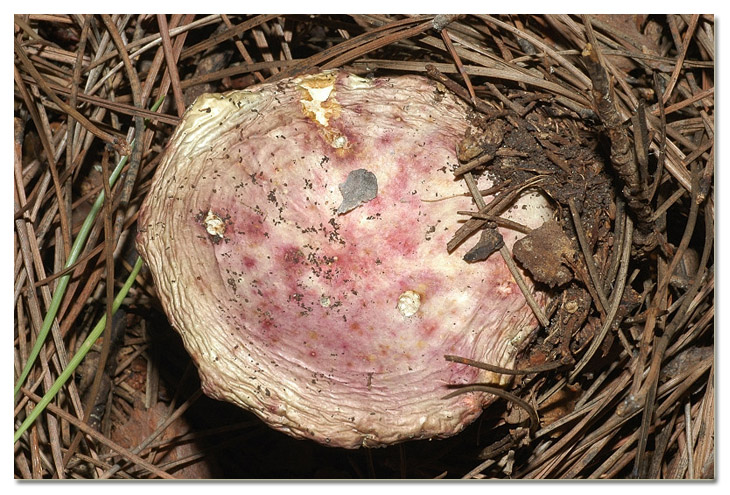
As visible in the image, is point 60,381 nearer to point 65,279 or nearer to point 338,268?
point 65,279

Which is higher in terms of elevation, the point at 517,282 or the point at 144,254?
the point at 144,254

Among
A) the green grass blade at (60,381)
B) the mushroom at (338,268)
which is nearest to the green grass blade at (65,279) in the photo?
the green grass blade at (60,381)

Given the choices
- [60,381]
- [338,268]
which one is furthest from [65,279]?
[338,268]

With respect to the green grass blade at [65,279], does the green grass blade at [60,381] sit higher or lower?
lower

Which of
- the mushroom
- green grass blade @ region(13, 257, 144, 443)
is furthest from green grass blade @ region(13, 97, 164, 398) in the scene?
the mushroom

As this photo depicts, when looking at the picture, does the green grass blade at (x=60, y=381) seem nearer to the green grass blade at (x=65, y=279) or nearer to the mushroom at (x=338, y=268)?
the green grass blade at (x=65, y=279)
